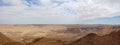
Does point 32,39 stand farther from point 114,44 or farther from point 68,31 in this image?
point 114,44

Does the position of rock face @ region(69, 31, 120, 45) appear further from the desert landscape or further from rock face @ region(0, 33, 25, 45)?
rock face @ region(0, 33, 25, 45)

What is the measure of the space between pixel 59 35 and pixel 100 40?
2.46 metres

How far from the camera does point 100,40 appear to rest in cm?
1306

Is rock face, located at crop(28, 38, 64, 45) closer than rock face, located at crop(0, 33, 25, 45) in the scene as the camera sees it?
No

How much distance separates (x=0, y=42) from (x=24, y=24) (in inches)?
66.9

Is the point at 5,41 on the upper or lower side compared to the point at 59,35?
lower

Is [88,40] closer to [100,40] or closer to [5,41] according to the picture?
[100,40]

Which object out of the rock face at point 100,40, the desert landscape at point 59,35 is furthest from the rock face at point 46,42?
the rock face at point 100,40

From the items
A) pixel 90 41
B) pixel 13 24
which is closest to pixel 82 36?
pixel 90 41

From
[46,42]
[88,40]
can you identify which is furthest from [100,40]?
[46,42]

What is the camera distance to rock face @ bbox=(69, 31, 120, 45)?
1297 centimetres

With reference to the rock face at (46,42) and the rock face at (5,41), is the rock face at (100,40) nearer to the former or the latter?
the rock face at (46,42)

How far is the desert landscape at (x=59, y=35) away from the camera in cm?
1323

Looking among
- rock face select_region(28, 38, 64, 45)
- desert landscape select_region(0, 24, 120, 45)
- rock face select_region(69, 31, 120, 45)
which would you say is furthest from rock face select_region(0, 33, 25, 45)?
rock face select_region(69, 31, 120, 45)
